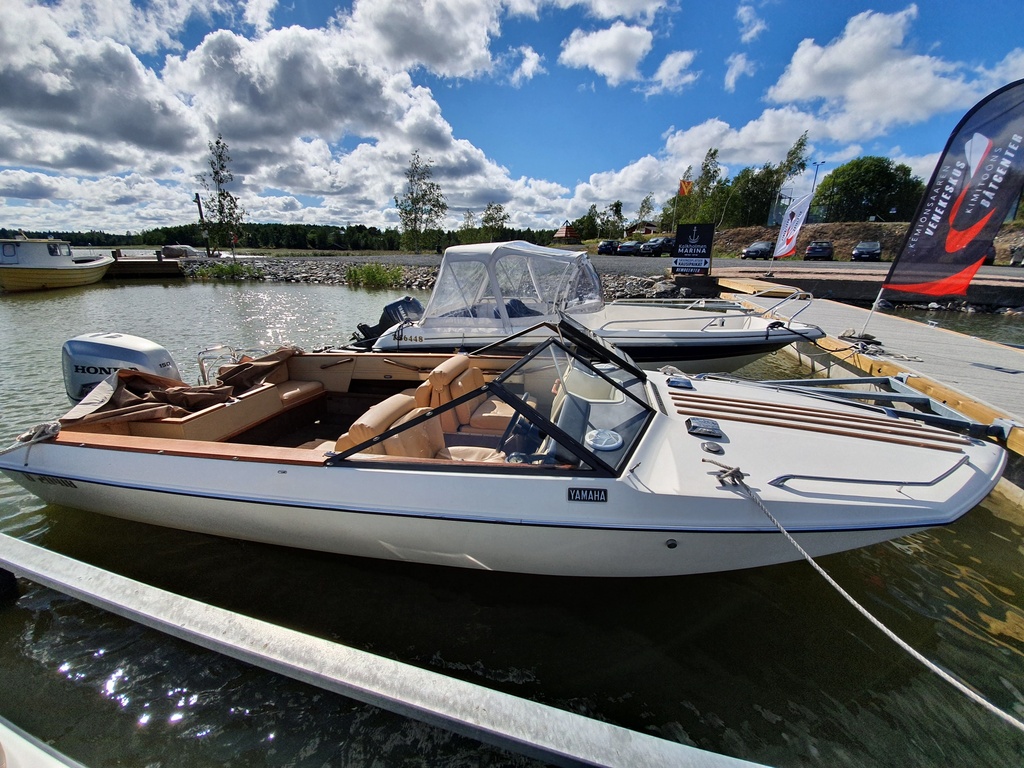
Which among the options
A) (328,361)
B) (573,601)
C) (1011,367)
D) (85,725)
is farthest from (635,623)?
(1011,367)

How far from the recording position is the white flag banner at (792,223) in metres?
11.4

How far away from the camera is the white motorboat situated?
6.34 metres

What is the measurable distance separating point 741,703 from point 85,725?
328 cm

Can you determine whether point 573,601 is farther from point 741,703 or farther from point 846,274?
point 846,274

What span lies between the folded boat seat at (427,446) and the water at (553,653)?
32.1 inches

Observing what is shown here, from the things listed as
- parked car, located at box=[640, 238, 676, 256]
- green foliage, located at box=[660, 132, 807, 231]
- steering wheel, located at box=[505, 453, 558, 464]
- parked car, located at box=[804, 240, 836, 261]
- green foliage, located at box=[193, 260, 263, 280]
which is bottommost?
green foliage, located at box=[193, 260, 263, 280]

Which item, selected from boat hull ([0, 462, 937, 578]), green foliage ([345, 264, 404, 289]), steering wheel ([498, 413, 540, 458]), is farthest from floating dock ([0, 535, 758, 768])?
green foliage ([345, 264, 404, 289])

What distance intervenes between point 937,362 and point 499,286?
20.8ft

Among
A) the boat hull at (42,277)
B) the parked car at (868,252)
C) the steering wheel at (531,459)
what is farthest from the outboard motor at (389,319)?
the parked car at (868,252)

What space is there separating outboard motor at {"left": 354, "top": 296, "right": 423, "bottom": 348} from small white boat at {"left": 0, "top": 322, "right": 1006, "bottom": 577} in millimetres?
4286

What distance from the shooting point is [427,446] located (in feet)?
9.92

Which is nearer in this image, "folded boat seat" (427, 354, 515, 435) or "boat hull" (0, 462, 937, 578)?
"boat hull" (0, 462, 937, 578)

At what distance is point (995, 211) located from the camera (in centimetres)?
468

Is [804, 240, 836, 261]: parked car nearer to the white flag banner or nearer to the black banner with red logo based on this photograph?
the white flag banner
